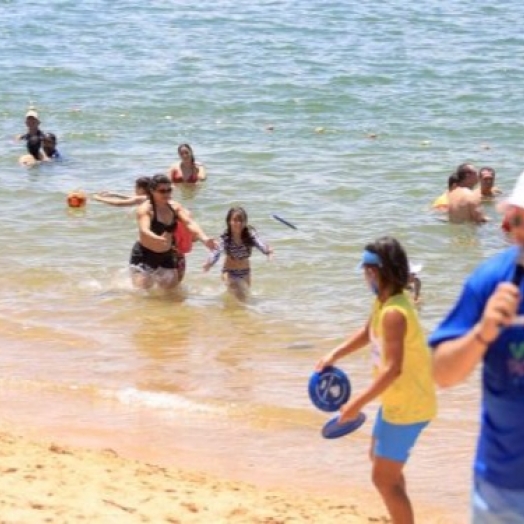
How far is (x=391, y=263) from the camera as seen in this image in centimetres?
547

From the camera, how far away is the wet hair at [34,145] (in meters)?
17.7

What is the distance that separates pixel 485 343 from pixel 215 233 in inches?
430

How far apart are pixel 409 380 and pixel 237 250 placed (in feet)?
20.2

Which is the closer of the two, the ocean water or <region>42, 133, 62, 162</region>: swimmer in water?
the ocean water

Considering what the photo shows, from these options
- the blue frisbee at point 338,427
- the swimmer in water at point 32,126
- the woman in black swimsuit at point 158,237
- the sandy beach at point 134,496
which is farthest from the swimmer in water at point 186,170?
the blue frisbee at point 338,427

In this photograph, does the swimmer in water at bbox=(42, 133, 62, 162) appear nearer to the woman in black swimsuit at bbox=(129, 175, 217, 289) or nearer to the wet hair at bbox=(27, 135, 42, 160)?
the wet hair at bbox=(27, 135, 42, 160)

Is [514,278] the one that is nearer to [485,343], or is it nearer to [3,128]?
[485,343]

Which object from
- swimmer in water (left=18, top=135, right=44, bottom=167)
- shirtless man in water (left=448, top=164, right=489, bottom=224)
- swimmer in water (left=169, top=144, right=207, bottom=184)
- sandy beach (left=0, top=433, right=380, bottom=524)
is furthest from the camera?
swimmer in water (left=18, top=135, right=44, bottom=167)

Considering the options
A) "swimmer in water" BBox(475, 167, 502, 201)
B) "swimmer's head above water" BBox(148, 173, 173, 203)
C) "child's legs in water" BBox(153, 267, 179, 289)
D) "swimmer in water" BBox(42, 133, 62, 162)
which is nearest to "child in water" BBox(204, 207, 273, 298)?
"child's legs in water" BBox(153, 267, 179, 289)

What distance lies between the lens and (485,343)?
3.62m

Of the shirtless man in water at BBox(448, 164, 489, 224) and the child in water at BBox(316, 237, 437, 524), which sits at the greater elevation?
the child in water at BBox(316, 237, 437, 524)

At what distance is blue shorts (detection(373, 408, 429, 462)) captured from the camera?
5.60 metres

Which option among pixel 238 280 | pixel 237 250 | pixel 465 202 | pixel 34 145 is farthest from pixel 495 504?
pixel 34 145

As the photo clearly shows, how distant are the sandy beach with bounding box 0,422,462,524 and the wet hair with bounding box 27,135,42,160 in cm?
1068
